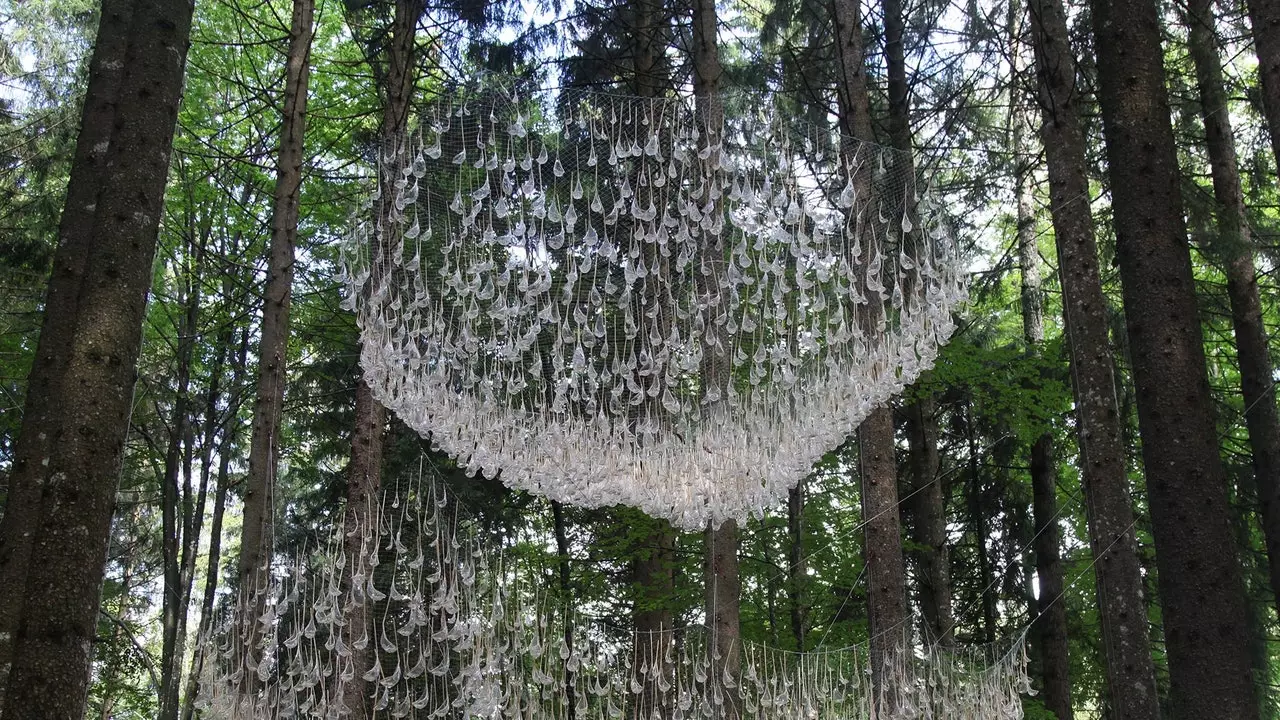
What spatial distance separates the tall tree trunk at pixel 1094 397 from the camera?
5.71m

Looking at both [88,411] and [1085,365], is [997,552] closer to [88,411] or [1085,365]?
[1085,365]

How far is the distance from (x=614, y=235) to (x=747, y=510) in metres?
2.19

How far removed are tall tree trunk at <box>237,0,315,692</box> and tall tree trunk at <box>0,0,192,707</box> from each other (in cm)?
121

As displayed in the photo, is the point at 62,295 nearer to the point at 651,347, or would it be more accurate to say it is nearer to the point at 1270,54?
the point at 651,347

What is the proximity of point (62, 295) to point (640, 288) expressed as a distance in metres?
2.84

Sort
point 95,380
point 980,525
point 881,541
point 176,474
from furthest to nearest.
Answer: point 980,525, point 176,474, point 881,541, point 95,380

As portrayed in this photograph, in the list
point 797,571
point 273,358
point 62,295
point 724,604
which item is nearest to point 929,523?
point 797,571

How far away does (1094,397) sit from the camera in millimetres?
6055

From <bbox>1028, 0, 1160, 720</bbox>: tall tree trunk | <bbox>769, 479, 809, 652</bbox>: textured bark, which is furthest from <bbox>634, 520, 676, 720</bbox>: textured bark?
<bbox>1028, 0, 1160, 720</bbox>: tall tree trunk

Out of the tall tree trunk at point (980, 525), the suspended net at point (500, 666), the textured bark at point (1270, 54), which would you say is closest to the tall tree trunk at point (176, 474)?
the suspended net at point (500, 666)

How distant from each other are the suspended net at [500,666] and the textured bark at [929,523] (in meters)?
3.25

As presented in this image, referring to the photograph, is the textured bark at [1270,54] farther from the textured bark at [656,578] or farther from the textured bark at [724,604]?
the textured bark at [656,578]

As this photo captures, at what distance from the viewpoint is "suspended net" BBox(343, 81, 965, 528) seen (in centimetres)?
492

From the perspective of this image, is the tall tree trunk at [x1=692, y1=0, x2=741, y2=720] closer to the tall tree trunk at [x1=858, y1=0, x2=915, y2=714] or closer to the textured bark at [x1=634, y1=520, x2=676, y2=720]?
the tall tree trunk at [x1=858, y1=0, x2=915, y2=714]
